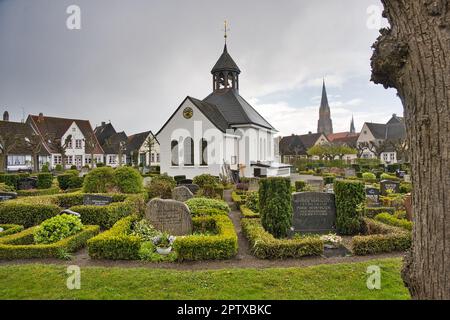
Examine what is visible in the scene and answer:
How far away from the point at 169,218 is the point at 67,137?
4417cm

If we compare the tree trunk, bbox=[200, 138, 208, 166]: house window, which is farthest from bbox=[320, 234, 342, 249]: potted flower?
bbox=[200, 138, 208, 166]: house window

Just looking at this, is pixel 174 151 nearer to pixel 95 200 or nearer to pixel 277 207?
pixel 95 200

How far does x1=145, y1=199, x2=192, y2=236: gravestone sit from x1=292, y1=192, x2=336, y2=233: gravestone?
3.66 m

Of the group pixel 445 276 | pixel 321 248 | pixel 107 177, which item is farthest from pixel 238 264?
pixel 107 177

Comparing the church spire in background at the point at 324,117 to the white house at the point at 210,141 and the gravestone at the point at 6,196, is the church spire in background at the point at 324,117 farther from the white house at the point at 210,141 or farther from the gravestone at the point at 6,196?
the gravestone at the point at 6,196

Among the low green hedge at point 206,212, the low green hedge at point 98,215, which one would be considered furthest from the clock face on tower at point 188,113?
the low green hedge at point 98,215

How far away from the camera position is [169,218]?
9461mm

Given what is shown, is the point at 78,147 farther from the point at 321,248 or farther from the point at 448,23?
the point at 448,23

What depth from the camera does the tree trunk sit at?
271cm

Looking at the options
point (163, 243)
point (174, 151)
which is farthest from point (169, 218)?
point (174, 151)

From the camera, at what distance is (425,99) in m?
2.78

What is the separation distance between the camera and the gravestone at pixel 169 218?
30.9 ft

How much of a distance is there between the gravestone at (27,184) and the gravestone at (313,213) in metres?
21.0

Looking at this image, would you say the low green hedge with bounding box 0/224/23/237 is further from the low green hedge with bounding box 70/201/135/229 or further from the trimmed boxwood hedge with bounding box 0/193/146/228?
the low green hedge with bounding box 70/201/135/229
